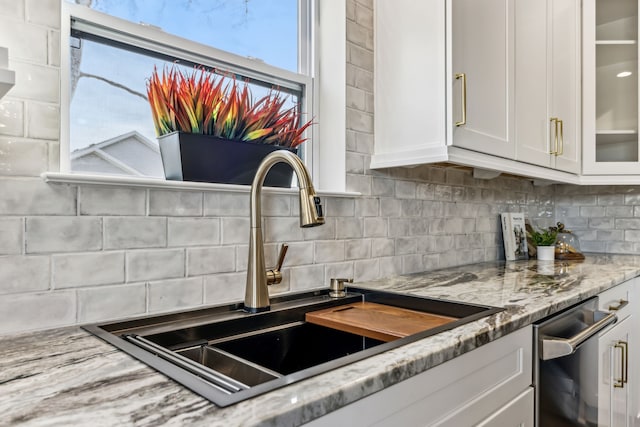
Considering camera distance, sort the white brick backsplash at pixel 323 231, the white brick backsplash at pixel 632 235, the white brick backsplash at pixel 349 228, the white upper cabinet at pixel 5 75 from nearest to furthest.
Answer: the white upper cabinet at pixel 5 75, the white brick backsplash at pixel 323 231, the white brick backsplash at pixel 349 228, the white brick backsplash at pixel 632 235

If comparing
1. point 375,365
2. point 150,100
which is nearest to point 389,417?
point 375,365

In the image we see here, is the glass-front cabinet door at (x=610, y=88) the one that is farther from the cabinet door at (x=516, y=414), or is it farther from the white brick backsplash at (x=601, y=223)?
the cabinet door at (x=516, y=414)

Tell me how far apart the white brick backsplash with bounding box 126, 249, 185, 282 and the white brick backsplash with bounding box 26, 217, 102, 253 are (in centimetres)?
9

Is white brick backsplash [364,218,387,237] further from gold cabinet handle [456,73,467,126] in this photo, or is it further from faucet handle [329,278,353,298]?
gold cabinet handle [456,73,467,126]

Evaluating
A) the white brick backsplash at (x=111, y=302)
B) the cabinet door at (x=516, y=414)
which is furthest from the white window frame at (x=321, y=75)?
the cabinet door at (x=516, y=414)

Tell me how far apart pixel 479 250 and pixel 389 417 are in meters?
1.71

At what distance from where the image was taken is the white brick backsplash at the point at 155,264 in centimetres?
110

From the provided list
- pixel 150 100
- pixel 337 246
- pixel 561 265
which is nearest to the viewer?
pixel 150 100

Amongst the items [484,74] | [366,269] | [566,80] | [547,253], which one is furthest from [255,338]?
[566,80]

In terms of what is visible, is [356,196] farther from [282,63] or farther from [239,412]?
[239,412]

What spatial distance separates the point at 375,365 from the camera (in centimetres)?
76

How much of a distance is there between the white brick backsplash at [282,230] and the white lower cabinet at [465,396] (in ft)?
2.23

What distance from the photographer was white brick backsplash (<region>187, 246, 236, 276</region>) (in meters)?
1.21

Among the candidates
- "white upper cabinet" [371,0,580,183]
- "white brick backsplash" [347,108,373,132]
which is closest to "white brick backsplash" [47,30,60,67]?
"white brick backsplash" [347,108,373,132]
